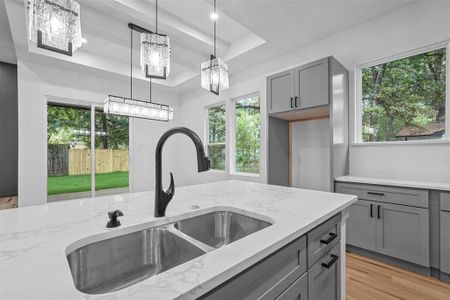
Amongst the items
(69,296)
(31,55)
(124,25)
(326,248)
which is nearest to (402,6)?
(326,248)

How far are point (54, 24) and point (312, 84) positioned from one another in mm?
2657

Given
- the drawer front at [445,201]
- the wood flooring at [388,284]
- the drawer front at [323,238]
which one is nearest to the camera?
the drawer front at [323,238]

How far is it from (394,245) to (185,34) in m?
3.71

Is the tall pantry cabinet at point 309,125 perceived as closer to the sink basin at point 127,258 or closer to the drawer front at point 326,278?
the drawer front at point 326,278

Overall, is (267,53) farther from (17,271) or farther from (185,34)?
(17,271)

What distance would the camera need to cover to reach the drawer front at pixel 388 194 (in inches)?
82.1

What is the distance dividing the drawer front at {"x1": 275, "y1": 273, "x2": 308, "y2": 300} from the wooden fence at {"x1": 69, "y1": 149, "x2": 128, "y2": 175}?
4897 millimetres

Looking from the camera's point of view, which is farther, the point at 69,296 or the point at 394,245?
the point at 394,245

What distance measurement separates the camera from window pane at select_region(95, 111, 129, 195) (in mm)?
4758

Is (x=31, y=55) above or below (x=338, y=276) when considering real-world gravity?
above

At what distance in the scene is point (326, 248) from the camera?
1.10 meters

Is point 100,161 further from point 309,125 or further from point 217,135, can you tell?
point 309,125

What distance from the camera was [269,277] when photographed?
2.45 feet

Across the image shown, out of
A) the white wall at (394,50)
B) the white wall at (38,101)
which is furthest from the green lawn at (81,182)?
the white wall at (394,50)
